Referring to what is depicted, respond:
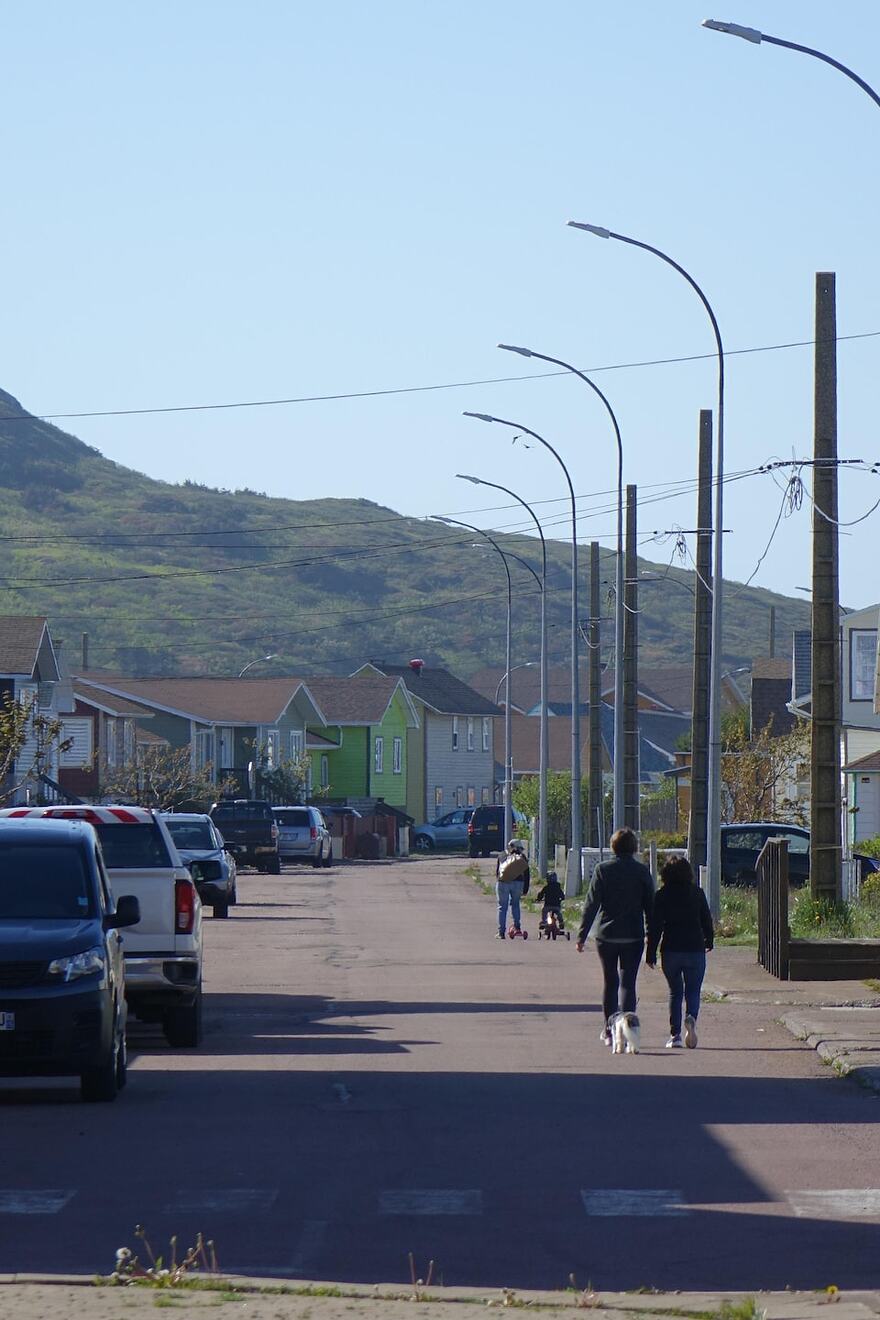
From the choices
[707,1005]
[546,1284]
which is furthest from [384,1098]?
[707,1005]

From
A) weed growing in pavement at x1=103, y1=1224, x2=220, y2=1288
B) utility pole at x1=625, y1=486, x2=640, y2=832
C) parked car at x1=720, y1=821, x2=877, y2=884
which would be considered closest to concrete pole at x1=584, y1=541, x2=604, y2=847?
parked car at x1=720, y1=821, x2=877, y2=884

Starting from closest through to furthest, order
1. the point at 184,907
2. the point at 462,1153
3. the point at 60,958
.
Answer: the point at 462,1153 → the point at 60,958 → the point at 184,907

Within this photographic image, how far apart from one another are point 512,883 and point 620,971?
15.0m

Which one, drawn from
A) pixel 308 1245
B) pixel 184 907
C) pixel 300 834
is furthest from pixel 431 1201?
pixel 300 834

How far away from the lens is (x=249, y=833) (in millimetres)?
56625

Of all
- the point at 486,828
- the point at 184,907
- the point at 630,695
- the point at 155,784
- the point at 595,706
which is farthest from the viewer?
the point at 486,828

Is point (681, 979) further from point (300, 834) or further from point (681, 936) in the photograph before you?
point (300, 834)

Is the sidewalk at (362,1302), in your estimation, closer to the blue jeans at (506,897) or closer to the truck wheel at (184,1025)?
the truck wheel at (184,1025)

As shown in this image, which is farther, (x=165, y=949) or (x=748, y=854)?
(x=748, y=854)

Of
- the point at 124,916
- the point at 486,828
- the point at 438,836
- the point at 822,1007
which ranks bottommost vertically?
the point at 438,836

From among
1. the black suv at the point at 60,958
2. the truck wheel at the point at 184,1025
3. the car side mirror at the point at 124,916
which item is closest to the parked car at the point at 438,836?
the truck wheel at the point at 184,1025

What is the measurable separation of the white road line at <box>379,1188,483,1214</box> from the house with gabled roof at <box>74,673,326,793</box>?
66919 mm

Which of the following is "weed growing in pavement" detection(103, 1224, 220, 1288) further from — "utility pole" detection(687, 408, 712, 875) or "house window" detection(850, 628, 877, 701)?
"house window" detection(850, 628, 877, 701)

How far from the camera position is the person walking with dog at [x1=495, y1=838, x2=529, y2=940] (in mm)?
30364
